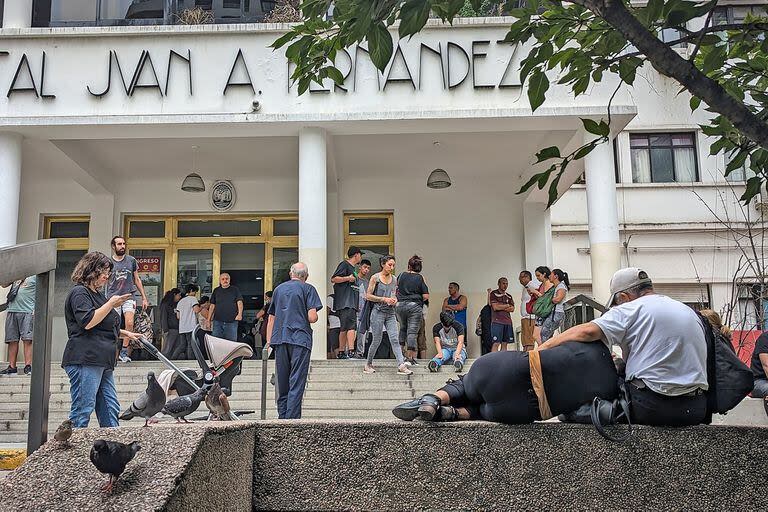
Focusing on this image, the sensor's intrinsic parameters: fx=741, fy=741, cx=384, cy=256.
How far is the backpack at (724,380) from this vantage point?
3.60 meters

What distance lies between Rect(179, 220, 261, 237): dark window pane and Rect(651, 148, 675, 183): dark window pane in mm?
10987

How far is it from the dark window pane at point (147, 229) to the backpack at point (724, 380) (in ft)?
46.0

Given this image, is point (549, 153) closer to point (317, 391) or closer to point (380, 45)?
point (380, 45)

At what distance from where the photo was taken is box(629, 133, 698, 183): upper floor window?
20094 millimetres

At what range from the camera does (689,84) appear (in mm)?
2930

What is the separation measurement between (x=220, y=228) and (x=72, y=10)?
5135mm

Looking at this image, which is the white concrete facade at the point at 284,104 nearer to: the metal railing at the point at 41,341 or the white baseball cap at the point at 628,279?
the white baseball cap at the point at 628,279

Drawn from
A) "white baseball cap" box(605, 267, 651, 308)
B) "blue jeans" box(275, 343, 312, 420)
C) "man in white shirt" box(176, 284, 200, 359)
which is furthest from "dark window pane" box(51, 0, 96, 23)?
"white baseball cap" box(605, 267, 651, 308)

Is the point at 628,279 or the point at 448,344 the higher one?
the point at 628,279

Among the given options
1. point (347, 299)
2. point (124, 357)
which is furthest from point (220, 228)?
point (347, 299)

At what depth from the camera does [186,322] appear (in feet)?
43.7

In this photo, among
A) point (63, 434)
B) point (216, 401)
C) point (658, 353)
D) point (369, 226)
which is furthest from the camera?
point (369, 226)

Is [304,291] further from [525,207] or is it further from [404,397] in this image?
[525,207]

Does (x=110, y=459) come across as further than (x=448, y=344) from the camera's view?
No
